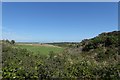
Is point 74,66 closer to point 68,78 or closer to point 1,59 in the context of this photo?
point 68,78

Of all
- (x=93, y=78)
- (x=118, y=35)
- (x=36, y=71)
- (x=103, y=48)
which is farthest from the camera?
(x=118, y=35)

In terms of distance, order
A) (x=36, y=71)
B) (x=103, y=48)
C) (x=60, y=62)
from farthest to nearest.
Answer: (x=103, y=48) < (x=60, y=62) < (x=36, y=71)

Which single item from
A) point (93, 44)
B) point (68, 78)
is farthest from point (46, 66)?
point (93, 44)

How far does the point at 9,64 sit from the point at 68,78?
221cm

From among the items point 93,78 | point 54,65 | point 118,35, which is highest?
point 118,35

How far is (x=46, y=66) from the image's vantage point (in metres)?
8.20

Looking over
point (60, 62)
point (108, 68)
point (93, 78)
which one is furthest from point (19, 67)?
point (108, 68)

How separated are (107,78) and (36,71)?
2.59 m

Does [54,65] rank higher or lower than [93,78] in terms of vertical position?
higher

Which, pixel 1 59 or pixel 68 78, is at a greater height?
pixel 1 59

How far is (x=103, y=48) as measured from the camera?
1550 centimetres

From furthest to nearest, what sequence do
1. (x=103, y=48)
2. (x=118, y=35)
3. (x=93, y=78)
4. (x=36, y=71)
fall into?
(x=118, y=35) → (x=103, y=48) → (x=93, y=78) → (x=36, y=71)

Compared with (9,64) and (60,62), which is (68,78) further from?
(9,64)

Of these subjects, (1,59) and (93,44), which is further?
(93,44)
